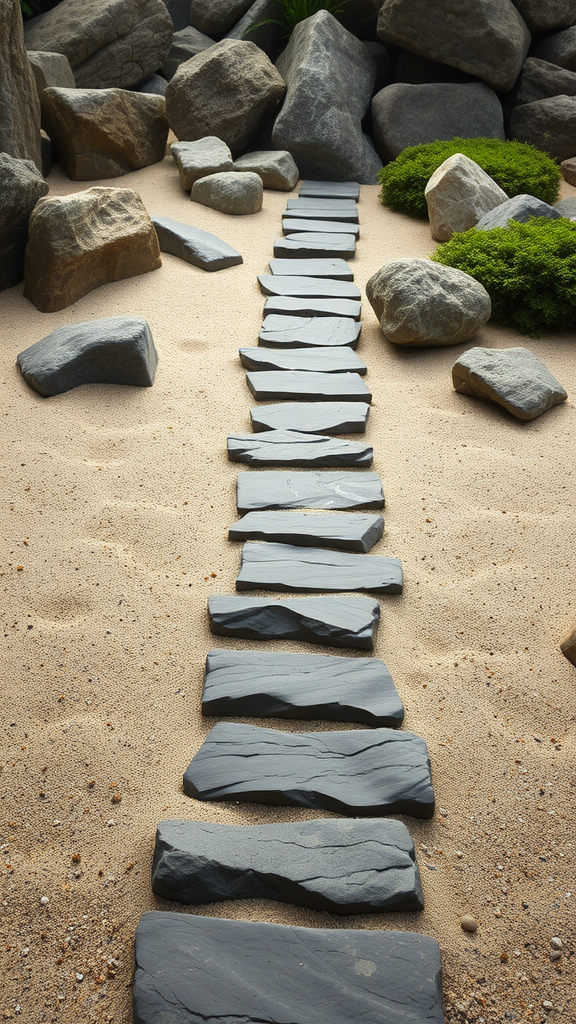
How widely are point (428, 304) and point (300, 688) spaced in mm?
2700

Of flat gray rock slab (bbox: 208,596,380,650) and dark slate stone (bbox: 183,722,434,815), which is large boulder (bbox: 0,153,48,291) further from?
dark slate stone (bbox: 183,722,434,815)

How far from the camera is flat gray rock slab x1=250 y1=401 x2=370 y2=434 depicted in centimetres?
371

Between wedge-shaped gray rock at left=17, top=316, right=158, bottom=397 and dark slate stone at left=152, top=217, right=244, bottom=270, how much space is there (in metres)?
1.60

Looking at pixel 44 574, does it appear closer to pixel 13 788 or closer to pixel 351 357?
pixel 13 788

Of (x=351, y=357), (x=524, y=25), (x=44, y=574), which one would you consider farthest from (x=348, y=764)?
(x=524, y=25)

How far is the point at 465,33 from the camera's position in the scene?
284 inches

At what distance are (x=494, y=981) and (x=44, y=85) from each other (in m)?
7.25

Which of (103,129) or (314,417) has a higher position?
(103,129)

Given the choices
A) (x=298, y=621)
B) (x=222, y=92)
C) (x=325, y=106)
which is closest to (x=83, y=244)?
(x=298, y=621)

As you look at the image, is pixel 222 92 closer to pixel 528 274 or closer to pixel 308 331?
pixel 308 331

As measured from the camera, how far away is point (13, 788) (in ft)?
6.81

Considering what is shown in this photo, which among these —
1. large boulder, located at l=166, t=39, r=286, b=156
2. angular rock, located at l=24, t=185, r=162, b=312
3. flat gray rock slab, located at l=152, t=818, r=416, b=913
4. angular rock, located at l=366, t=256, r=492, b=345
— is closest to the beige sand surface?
flat gray rock slab, located at l=152, t=818, r=416, b=913

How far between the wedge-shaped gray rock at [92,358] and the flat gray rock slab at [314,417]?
2.19 feet

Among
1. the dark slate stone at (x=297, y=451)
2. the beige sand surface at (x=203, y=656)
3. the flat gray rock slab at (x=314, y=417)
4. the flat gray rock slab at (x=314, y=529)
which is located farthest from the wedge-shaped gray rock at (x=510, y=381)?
the flat gray rock slab at (x=314, y=529)
